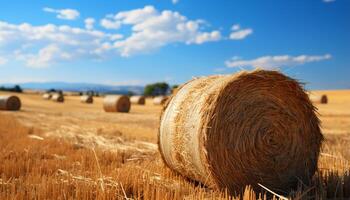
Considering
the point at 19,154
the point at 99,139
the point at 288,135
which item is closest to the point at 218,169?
the point at 288,135

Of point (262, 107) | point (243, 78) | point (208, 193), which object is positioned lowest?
point (208, 193)

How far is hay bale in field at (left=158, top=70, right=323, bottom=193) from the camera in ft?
16.7

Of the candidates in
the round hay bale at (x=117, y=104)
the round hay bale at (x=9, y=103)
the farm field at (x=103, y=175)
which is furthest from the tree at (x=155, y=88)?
the farm field at (x=103, y=175)

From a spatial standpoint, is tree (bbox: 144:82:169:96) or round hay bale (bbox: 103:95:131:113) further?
tree (bbox: 144:82:169:96)

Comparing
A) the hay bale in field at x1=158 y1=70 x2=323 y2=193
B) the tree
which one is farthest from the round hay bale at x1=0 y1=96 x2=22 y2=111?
the tree

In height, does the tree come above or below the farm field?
above

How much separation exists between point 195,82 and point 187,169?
50.1 inches

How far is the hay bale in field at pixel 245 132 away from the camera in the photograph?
5.09m

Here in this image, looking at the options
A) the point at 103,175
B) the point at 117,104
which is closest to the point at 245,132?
the point at 103,175

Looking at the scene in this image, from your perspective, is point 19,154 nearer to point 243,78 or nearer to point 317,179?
point 243,78

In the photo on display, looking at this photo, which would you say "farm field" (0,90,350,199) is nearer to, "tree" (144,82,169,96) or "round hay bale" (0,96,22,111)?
"round hay bale" (0,96,22,111)

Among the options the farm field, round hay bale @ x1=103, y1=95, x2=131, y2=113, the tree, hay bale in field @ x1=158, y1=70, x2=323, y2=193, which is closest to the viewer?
the farm field

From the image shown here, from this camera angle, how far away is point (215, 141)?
5.04 metres

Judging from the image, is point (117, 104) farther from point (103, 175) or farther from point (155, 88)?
point (155, 88)
